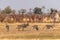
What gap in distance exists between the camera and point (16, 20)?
46906 millimetres

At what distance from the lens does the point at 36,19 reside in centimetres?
4750

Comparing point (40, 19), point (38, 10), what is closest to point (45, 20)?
point (40, 19)

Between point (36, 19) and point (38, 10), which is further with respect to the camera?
point (38, 10)

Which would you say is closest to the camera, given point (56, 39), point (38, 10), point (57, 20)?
point (56, 39)

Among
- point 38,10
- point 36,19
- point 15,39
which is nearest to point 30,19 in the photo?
point 36,19

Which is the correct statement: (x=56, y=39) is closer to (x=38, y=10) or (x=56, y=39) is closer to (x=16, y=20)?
(x=16, y=20)

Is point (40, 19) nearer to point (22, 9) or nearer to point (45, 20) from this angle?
point (45, 20)

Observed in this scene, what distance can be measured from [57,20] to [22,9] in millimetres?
32382

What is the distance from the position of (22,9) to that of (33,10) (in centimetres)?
451

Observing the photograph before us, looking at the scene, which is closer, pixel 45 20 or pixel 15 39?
pixel 15 39

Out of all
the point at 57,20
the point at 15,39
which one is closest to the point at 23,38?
the point at 15,39

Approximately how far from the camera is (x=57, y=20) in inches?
1772

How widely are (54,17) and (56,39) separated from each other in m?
29.4

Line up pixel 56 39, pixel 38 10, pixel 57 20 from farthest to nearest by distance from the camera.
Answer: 1. pixel 38 10
2. pixel 57 20
3. pixel 56 39
